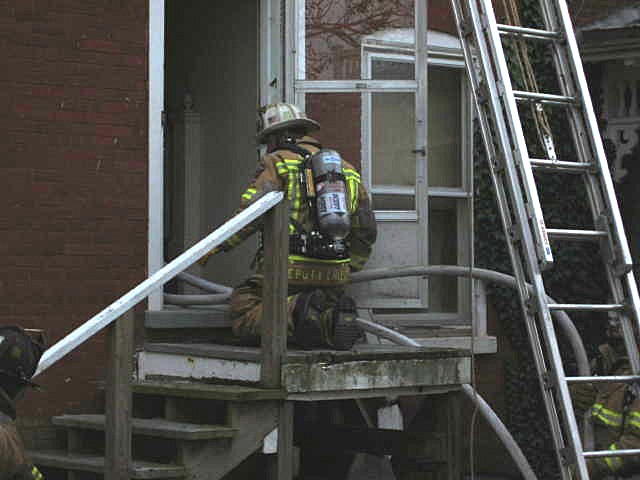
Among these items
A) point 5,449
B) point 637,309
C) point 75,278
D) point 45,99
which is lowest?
point 5,449

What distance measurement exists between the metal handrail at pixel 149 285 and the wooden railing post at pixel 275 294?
98 millimetres

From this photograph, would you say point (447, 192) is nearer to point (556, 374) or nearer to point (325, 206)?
point (325, 206)

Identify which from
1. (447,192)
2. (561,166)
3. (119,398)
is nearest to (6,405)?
(119,398)

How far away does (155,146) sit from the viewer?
312 inches

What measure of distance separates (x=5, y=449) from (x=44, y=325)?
9.38 ft

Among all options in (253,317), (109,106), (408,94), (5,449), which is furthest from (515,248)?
(5,449)

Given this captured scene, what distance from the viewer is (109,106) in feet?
25.6

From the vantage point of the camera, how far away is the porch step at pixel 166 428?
21.4 ft

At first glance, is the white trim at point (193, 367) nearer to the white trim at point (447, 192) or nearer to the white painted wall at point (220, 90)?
the white painted wall at point (220, 90)

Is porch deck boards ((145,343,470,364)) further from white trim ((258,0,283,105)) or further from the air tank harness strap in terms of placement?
white trim ((258,0,283,105))

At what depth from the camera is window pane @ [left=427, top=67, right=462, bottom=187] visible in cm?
934

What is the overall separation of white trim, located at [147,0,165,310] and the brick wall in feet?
0.15

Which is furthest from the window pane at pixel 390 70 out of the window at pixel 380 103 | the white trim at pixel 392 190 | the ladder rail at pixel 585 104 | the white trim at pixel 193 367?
the white trim at pixel 193 367

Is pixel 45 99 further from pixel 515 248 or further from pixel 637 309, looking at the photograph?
pixel 637 309
